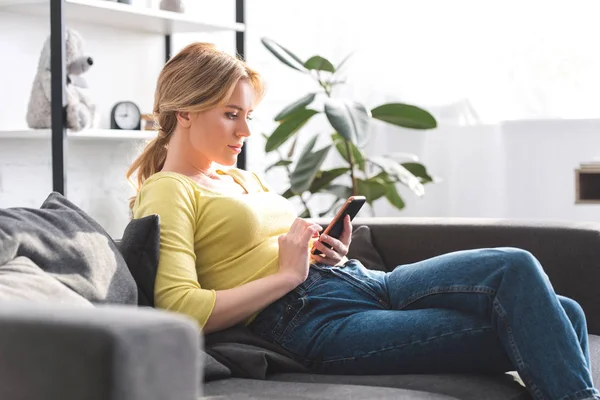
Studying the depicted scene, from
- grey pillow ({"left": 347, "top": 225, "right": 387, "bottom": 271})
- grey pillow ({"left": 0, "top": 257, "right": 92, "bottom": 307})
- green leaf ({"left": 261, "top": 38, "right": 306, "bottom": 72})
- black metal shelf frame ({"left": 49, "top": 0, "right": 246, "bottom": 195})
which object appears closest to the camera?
grey pillow ({"left": 0, "top": 257, "right": 92, "bottom": 307})

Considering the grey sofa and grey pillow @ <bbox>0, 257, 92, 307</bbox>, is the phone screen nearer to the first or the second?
the grey sofa

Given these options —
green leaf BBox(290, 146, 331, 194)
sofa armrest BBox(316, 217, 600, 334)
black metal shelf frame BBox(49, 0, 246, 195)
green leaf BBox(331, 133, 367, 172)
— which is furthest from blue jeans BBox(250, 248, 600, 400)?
green leaf BBox(331, 133, 367, 172)

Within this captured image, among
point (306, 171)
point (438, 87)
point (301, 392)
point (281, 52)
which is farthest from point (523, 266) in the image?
point (438, 87)

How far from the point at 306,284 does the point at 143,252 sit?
1.07 ft

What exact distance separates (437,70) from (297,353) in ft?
8.50

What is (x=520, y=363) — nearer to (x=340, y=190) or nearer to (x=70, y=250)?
(x=70, y=250)

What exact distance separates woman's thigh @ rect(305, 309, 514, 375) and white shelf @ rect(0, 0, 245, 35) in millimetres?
1679

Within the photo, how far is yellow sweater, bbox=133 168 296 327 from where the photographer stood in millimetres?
1693

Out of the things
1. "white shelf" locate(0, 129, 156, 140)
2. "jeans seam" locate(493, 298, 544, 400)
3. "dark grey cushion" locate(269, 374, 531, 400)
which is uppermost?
"white shelf" locate(0, 129, 156, 140)

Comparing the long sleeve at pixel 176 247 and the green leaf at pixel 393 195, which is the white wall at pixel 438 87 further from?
the long sleeve at pixel 176 247

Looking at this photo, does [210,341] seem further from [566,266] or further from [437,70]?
[437,70]

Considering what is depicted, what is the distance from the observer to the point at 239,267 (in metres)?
1.83

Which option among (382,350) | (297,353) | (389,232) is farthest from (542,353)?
(389,232)

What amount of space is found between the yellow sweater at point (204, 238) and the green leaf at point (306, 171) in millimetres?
1481
